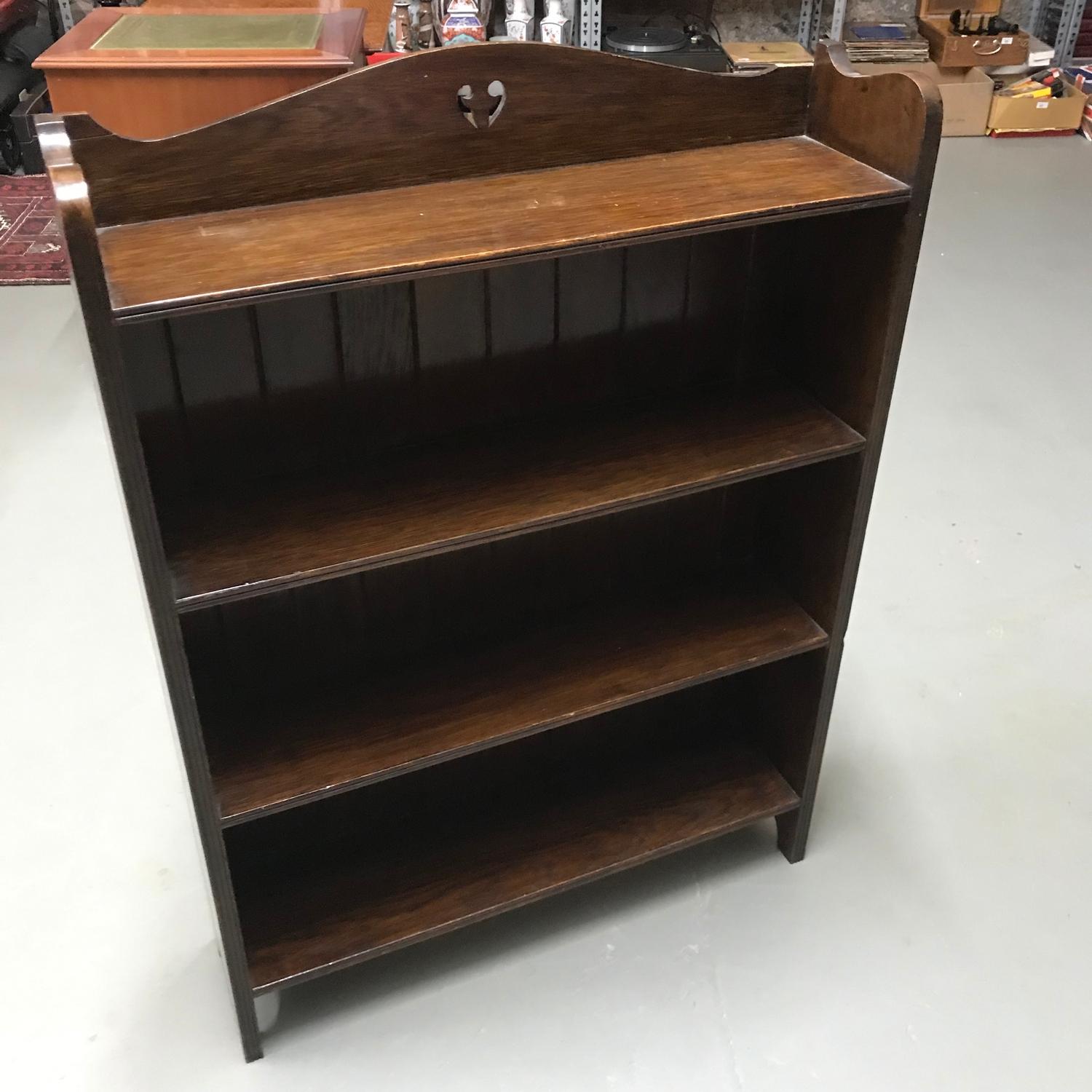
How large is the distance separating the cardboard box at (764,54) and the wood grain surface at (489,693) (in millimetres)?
3539

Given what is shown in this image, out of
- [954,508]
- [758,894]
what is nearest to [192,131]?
[758,894]

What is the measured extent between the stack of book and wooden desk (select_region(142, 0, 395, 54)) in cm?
192

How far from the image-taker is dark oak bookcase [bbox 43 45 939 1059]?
1235 millimetres

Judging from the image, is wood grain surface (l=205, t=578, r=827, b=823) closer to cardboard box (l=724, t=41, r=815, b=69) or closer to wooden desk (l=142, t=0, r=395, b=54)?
wooden desk (l=142, t=0, r=395, b=54)

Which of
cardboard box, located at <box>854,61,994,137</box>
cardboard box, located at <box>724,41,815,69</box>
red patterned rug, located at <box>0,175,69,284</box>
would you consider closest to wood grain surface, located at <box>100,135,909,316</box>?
red patterned rug, located at <box>0,175,69,284</box>

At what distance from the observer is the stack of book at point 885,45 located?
15.8 ft

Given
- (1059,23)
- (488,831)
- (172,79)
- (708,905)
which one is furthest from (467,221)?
(1059,23)

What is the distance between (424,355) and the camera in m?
1.46

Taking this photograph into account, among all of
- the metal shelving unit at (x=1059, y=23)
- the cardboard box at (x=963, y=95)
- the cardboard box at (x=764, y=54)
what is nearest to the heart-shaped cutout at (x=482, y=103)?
the cardboard box at (x=764, y=54)

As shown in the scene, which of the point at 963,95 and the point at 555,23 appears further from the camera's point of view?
the point at 963,95

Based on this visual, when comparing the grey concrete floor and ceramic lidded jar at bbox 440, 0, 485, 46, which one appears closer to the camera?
the grey concrete floor

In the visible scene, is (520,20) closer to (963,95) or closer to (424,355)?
(963,95)

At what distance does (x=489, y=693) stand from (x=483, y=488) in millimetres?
321

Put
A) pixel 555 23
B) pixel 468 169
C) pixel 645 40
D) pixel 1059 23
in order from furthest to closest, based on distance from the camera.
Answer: pixel 1059 23 → pixel 645 40 → pixel 555 23 → pixel 468 169
